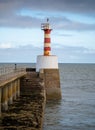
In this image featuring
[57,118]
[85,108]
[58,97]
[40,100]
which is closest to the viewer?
[57,118]

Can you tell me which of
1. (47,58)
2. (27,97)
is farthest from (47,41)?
(27,97)

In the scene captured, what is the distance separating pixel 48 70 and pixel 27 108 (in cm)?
923

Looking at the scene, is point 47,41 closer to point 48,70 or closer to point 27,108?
point 48,70

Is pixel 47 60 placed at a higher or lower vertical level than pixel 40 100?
higher

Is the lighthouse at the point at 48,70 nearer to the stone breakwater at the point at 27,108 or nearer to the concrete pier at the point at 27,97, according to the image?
the concrete pier at the point at 27,97

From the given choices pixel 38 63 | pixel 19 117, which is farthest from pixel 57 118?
pixel 38 63

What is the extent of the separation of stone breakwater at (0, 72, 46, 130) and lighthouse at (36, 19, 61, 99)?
3.61 ft

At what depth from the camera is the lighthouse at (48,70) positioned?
3544 centimetres

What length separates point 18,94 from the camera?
33.6 m

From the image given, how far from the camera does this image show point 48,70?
3603 centimetres

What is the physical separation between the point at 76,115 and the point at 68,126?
422 cm

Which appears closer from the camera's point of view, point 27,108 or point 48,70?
point 27,108

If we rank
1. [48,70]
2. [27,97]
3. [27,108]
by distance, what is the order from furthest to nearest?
[48,70], [27,97], [27,108]

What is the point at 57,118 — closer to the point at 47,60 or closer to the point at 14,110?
the point at 14,110
